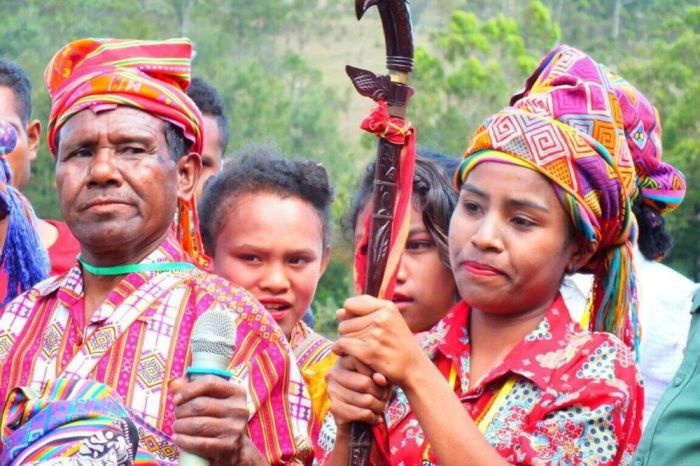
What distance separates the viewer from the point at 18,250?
16.4 ft

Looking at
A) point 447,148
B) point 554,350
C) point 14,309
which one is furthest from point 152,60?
point 447,148

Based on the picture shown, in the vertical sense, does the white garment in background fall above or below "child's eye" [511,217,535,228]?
below

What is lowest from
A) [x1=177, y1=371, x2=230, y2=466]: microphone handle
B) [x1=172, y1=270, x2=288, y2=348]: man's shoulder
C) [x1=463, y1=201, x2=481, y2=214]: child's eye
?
[x1=177, y1=371, x2=230, y2=466]: microphone handle

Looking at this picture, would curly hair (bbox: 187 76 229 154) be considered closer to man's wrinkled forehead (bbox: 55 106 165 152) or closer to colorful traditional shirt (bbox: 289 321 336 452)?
colorful traditional shirt (bbox: 289 321 336 452)

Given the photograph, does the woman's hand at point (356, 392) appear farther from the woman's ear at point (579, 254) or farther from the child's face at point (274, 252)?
the child's face at point (274, 252)

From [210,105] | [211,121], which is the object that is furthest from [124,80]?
[210,105]

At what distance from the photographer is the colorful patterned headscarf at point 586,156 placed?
353cm

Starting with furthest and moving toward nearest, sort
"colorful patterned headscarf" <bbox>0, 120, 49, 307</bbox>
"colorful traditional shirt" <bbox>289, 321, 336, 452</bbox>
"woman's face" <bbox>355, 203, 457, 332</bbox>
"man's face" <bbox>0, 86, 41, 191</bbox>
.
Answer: "man's face" <bbox>0, 86, 41, 191</bbox> < "colorful patterned headscarf" <bbox>0, 120, 49, 307</bbox> < "woman's face" <bbox>355, 203, 457, 332</bbox> < "colorful traditional shirt" <bbox>289, 321, 336, 452</bbox>

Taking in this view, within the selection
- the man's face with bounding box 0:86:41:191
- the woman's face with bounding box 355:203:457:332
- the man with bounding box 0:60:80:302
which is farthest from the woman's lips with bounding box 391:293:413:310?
the man's face with bounding box 0:86:41:191

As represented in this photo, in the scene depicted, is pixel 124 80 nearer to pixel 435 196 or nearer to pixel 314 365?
pixel 435 196

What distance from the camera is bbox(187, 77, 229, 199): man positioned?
6.68 m

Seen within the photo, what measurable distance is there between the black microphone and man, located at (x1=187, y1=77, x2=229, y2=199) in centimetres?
347

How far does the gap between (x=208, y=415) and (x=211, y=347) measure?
0.20 metres

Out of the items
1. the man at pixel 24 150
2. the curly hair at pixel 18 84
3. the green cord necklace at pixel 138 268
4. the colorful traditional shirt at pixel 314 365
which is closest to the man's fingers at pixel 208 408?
the colorful traditional shirt at pixel 314 365
